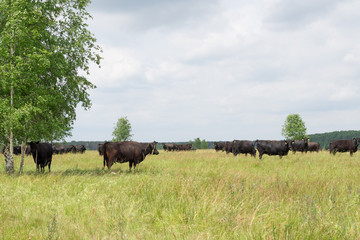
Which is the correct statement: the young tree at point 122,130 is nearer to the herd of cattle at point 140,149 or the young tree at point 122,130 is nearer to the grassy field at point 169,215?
the herd of cattle at point 140,149

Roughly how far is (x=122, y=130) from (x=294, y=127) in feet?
165

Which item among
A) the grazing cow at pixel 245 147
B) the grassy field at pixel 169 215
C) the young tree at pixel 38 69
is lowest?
the grassy field at pixel 169 215

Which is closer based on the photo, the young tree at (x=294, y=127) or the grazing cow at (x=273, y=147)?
the grazing cow at (x=273, y=147)

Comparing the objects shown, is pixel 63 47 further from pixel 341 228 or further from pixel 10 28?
pixel 341 228

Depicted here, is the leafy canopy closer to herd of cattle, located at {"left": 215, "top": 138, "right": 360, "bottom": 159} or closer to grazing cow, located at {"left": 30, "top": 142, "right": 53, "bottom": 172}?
grazing cow, located at {"left": 30, "top": 142, "right": 53, "bottom": 172}

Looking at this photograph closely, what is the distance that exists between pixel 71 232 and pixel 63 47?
12.1 metres

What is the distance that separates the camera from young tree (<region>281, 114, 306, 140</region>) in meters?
79.9

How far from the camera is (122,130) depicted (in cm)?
8788

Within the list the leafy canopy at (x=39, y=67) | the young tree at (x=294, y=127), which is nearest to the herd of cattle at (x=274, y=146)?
the leafy canopy at (x=39, y=67)

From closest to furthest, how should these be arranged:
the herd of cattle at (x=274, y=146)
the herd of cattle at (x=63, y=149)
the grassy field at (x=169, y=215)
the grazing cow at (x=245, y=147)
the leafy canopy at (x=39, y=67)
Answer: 1. the grassy field at (x=169, y=215)
2. the leafy canopy at (x=39, y=67)
3. the herd of cattle at (x=274, y=146)
4. the grazing cow at (x=245, y=147)
5. the herd of cattle at (x=63, y=149)

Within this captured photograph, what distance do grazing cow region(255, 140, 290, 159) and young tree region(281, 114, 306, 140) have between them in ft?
189

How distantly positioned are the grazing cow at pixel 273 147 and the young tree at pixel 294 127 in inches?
2271

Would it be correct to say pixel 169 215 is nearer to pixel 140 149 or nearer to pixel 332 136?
pixel 140 149

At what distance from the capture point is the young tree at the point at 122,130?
287ft
